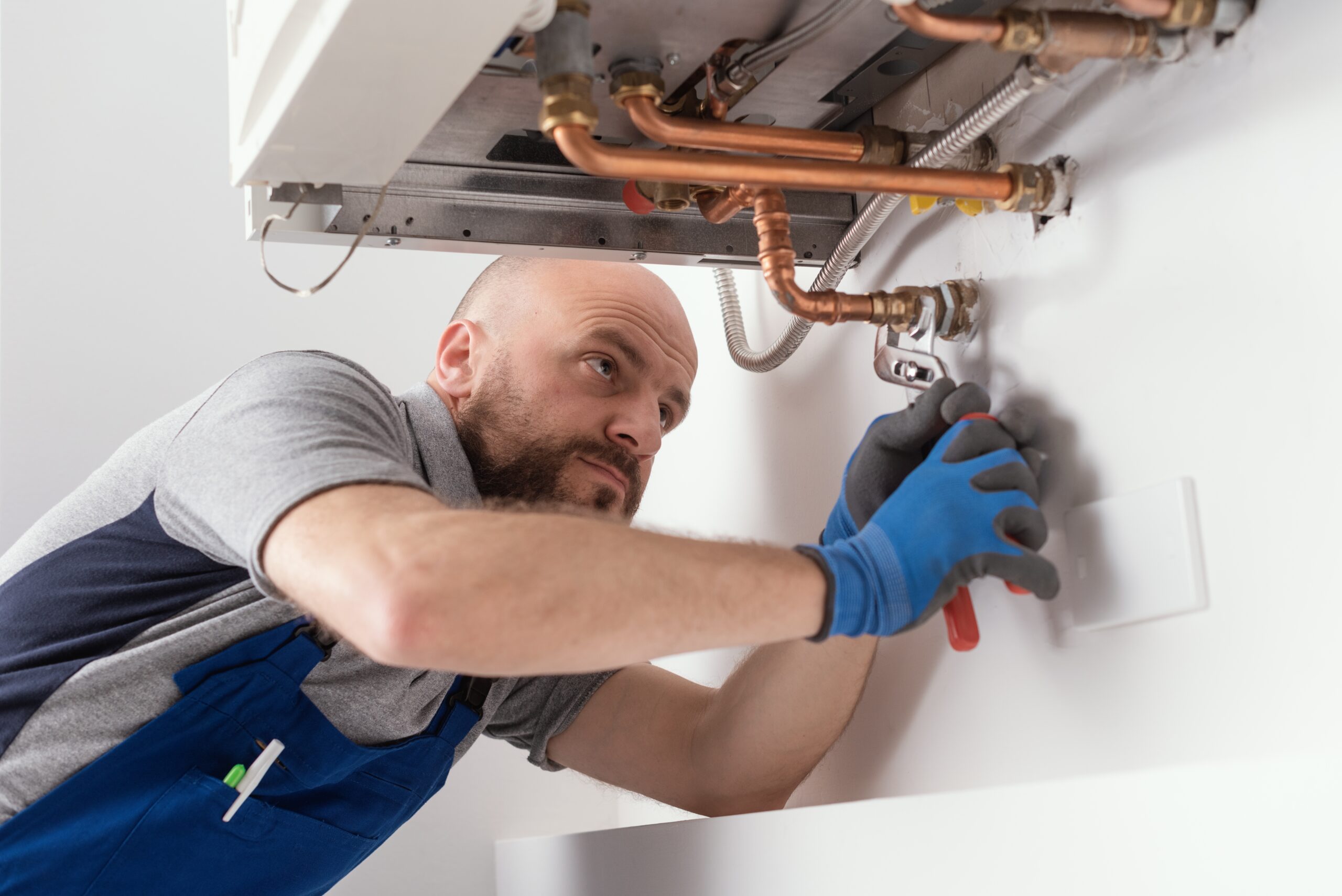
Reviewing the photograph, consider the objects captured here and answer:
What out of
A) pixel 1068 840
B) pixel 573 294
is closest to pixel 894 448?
pixel 1068 840

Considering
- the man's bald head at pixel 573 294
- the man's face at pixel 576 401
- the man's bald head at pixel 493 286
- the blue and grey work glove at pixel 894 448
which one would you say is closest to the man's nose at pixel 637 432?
the man's face at pixel 576 401

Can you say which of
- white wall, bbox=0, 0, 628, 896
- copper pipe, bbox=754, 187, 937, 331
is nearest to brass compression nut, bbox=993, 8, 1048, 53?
copper pipe, bbox=754, 187, 937, 331

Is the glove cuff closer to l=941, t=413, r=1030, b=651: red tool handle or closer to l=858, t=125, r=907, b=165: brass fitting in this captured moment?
l=941, t=413, r=1030, b=651: red tool handle

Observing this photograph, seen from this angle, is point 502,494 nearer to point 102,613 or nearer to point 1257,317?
point 102,613

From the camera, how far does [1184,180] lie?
25.2 inches

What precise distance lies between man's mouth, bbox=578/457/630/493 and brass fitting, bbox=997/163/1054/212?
554 mm

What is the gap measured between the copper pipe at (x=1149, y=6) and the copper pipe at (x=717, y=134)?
0.22 meters

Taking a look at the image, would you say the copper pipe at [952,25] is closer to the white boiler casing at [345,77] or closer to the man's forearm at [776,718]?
the white boiler casing at [345,77]

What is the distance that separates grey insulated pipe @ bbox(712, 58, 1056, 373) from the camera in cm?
67

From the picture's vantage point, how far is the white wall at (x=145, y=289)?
1484mm

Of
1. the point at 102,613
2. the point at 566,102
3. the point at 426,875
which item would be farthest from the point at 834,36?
the point at 426,875

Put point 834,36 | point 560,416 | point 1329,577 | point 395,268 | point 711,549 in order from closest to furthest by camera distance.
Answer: point 1329,577 → point 711,549 → point 834,36 → point 560,416 → point 395,268

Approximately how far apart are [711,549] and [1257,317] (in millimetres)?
315

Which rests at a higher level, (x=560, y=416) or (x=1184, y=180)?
(x=1184, y=180)
